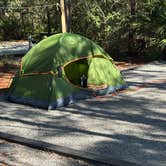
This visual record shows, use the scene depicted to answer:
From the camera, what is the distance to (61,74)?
30.2ft

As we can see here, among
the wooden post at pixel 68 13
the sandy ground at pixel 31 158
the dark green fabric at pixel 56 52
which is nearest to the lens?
the sandy ground at pixel 31 158

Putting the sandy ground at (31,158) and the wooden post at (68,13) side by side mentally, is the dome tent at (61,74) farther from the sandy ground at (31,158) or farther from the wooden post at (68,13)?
the wooden post at (68,13)

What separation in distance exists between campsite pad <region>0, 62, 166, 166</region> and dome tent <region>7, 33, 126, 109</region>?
0.25 m

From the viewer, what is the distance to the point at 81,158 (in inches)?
221

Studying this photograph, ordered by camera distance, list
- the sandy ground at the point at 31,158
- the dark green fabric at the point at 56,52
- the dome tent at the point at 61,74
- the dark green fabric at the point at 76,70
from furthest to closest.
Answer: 1. the dark green fabric at the point at 76,70
2. the dark green fabric at the point at 56,52
3. the dome tent at the point at 61,74
4. the sandy ground at the point at 31,158

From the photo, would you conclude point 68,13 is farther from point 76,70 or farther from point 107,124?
point 107,124

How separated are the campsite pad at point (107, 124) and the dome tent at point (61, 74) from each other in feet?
0.82

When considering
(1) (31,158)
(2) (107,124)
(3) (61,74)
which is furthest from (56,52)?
(1) (31,158)

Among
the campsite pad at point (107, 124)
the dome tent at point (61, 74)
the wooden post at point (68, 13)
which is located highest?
the wooden post at point (68, 13)

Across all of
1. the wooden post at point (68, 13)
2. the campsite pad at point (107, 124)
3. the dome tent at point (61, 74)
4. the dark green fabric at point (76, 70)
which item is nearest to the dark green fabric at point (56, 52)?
the dome tent at point (61, 74)

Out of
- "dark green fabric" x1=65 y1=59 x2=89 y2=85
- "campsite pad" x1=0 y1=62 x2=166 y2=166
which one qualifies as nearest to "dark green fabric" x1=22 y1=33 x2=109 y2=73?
"dark green fabric" x1=65 y1=59 x2=89 y2=85

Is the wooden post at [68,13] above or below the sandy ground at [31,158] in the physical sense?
above

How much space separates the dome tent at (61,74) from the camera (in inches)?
356

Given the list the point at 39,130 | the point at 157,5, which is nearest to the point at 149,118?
the point at 39,130
